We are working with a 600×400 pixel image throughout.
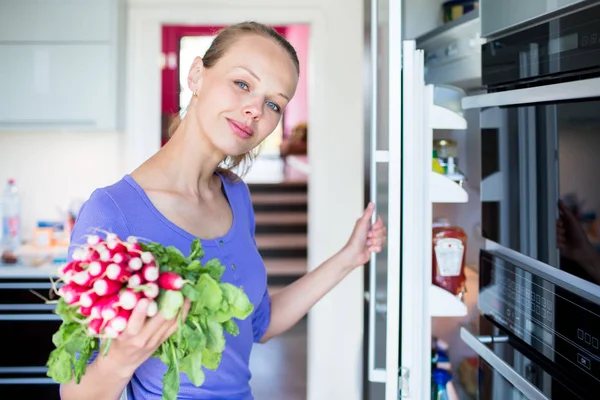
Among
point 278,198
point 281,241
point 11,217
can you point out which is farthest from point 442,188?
point 278,198

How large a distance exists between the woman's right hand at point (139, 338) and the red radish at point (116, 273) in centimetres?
4

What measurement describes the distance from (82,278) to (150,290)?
0.27ft

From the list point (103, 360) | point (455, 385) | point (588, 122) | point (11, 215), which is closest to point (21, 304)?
point (11, 215)

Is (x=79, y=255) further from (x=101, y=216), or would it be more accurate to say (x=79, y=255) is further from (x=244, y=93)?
(x=244, y=93)

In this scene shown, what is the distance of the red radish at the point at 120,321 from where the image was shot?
2.54 feet

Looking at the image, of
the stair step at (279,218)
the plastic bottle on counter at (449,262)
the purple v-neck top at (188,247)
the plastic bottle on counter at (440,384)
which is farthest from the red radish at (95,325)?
the stair step at (279,218)

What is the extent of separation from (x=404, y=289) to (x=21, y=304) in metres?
2.05

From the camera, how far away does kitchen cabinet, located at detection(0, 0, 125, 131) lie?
3.01m

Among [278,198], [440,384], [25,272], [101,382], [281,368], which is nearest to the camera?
[101,382]

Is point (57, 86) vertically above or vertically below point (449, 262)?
above

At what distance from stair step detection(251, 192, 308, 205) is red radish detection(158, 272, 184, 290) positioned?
17.7 ft

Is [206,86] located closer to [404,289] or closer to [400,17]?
[400,17]

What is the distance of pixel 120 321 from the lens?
78 cm

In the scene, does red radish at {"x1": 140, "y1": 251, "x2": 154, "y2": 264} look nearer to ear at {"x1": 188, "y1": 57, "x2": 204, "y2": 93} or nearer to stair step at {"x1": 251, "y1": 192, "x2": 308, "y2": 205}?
ear at {"x1": 188, "y1": 57, "x2": 204, "y2": 93}
